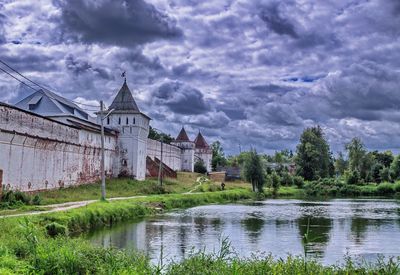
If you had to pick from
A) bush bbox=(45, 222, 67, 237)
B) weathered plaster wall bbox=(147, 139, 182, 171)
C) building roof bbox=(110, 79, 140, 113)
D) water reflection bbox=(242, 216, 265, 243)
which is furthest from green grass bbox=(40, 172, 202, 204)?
water reflection bbox=(242, 216, 265, 243)

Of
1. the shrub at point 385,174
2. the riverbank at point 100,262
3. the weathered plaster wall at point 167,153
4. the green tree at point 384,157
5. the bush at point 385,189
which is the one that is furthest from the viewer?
the green tree at point 384,157

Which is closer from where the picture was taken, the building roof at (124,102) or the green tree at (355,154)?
the building roof at (124,102)

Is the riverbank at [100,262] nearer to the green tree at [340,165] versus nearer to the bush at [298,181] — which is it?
the bush at [298,181]

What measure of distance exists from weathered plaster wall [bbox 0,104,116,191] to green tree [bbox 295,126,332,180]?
52906 mm

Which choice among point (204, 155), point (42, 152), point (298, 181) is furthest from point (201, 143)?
point (42, 152)

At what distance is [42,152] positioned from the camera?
33000 mm

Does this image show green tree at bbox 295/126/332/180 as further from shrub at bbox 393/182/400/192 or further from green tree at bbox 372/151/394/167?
green tree at bbox 372/151/394/167

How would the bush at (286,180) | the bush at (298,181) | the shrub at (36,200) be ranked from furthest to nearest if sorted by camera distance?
the bush at (286,180) → the bush at (298,181) → the shrub at (36,200)

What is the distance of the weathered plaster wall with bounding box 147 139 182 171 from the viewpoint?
65.9 m

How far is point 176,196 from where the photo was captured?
4409 centimetres

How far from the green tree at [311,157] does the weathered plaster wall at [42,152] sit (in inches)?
2083

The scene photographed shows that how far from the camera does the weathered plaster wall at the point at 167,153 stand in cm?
6594

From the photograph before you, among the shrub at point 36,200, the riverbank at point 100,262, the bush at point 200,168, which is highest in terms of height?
the bush at point 200,168

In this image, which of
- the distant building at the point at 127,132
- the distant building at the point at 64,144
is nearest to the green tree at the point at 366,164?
the distant building at the point at 64,144
